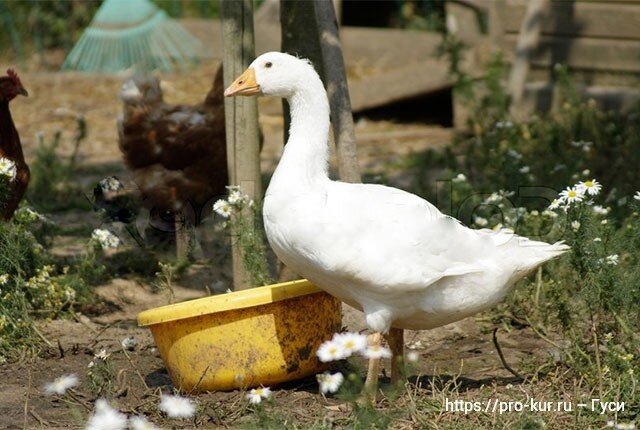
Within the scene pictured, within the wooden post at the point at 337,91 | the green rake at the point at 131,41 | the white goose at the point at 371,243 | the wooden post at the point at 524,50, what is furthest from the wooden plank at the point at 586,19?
the white goose at the point at 371,243

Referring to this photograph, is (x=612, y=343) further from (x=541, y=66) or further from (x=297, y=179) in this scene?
(x=541, y=66)

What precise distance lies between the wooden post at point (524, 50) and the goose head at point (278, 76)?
4709mm

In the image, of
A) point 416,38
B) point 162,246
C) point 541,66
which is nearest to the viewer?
point 162,246

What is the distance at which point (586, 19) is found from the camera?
8438 millimetres

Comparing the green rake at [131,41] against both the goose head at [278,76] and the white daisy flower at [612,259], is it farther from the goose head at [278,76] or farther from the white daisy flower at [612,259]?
the white daisy flower at [612,259]

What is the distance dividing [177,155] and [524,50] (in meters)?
3.56

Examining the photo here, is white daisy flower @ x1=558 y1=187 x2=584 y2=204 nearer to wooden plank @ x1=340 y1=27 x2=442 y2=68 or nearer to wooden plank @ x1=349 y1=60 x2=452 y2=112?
wooden plank @ x1=349 y1=60 x2=452 y2=112

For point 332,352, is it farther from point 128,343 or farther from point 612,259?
point 128,343

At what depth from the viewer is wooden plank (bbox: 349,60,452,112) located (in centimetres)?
916

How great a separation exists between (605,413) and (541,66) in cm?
579

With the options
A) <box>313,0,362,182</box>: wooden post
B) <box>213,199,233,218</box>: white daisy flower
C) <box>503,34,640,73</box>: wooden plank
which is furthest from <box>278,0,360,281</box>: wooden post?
<box>503,34,640,73</box>: wooden plank

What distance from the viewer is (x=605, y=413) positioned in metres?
3.35

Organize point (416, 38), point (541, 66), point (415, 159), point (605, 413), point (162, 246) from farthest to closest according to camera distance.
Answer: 1. point (416, 38)
2. point (541, 66)
3. point (415, 159)
4. point (162, 246)
5. point (605, 413)

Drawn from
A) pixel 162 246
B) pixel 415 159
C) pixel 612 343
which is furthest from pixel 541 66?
pixel 612 343
